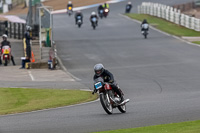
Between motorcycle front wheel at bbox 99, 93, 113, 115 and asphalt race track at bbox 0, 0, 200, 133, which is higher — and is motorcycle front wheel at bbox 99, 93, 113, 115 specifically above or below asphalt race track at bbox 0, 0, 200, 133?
above

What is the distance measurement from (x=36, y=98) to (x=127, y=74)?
319 inches

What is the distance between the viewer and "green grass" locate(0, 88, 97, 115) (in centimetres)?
1775

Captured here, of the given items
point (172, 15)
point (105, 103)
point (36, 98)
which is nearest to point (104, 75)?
point (105, 103)

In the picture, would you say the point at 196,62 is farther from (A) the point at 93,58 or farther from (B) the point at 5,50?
(B) the point at 5,50

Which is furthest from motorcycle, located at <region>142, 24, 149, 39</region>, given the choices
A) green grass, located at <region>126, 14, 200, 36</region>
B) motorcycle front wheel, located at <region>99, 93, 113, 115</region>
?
motorcycle front wheel, located at <region>99, 93, 113, 115</region>

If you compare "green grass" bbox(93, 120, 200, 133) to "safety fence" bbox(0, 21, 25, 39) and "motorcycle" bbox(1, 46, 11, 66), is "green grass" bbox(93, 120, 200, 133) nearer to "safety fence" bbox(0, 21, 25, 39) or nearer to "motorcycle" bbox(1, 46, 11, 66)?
"motorcycle" bbox(1, 46, 11, 66)

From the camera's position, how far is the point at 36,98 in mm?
20000

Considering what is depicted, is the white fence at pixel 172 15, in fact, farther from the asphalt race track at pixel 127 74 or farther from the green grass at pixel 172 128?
the green grass at pixel 172 128

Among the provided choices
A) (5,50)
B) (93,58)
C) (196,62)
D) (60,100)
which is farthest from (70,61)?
(60,100)

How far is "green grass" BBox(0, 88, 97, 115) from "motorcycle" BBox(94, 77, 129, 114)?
318cm

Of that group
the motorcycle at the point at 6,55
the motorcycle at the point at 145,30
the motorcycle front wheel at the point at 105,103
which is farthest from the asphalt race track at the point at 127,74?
the motorcycle at the point at 6,55

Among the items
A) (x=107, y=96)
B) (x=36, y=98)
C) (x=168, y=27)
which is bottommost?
(x=36, y=98)

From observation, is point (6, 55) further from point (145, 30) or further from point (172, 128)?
point (172, 128)

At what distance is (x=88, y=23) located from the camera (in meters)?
55.6
